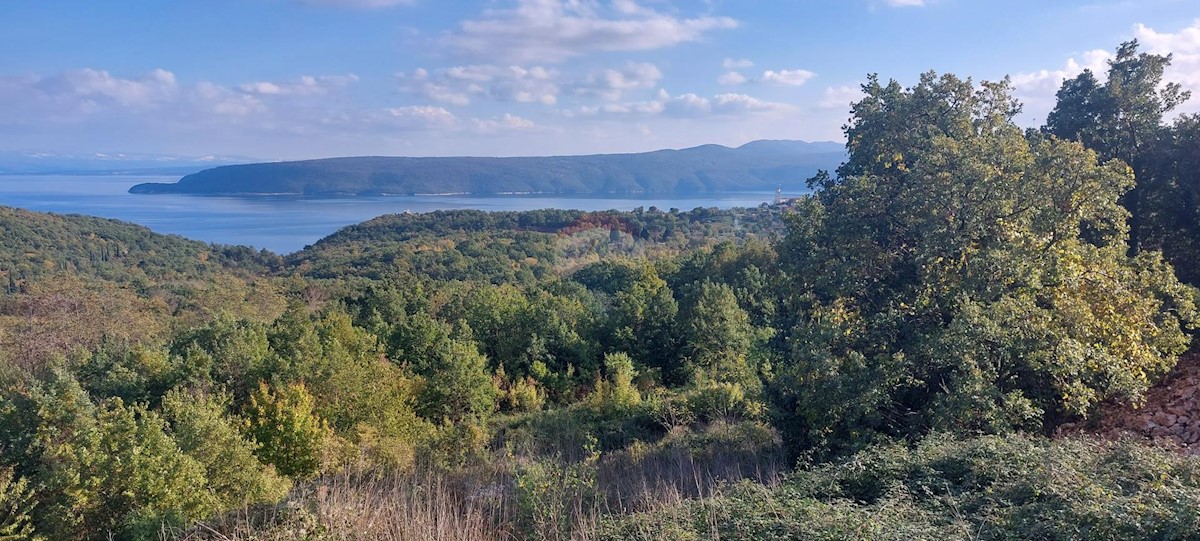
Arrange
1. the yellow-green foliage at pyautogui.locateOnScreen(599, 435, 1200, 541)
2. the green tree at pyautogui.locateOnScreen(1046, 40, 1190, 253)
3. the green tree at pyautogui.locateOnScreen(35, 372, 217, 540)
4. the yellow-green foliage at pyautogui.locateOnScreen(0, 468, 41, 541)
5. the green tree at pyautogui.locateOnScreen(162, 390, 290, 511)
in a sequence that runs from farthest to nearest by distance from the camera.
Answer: the green tree at pyautogui.locateOnScreen(1046, 40, 1190, 253) < the green tree at pyautogui.locateOnScreen(162, 390, 290, 511) < the green tree at pyautogui.locateOnScreen(35, 372, 217, 540) < the yellow-green foliage at pyautogui.locateOnScreen(0, 468, 41, 541) < the yellow-green foliage at pyautogui.locateOnScreen(599, 435, 1200, 541)

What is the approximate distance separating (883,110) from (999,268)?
401 centimetres

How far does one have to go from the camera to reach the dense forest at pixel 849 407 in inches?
231

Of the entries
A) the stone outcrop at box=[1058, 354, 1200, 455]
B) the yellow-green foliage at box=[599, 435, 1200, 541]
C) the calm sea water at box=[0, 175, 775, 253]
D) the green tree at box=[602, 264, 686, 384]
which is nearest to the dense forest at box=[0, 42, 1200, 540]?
the yellow-green foliage at box=[599, 435, 1200, 541]

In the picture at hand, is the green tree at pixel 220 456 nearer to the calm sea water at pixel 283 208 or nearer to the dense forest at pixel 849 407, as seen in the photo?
the dense forest at pixel 849 407

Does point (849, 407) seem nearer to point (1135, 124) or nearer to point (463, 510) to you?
point (463, 510)

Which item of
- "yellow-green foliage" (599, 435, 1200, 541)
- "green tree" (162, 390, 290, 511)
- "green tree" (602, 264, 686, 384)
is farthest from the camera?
"green tree" (602, 264, 686, 384)

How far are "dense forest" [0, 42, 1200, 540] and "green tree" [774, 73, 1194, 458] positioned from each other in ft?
0.12

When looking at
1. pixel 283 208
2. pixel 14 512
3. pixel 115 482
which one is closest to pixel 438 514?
pixel 115 482

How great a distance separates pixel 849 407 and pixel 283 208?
18719 cm

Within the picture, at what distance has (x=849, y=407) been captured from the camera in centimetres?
812

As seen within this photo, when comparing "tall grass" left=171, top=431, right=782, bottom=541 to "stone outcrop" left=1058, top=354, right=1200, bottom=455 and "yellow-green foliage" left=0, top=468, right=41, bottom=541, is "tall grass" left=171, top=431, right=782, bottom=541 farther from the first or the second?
"yellow-green foliage" left=0, top=468, right=41, bottom=541

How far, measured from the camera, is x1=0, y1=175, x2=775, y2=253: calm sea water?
124 meters

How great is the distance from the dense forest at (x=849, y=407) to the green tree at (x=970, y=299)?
0.04 m

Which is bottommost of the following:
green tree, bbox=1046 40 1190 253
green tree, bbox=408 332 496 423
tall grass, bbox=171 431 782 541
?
green tree, bbox=408 332 496 423
